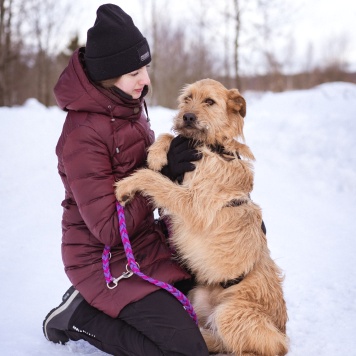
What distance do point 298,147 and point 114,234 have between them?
564cm

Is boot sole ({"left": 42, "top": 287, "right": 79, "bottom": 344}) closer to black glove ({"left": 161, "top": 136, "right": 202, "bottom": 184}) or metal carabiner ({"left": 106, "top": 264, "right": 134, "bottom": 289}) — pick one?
metal carabiner ({"left": 106, "top": 264, "right": 134, "bottom": 289})

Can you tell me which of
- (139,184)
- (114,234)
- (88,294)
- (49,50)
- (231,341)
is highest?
(139,184)

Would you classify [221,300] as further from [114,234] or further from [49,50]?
[49,50]

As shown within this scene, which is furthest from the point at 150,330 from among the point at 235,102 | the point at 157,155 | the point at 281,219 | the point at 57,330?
the point at 281,219

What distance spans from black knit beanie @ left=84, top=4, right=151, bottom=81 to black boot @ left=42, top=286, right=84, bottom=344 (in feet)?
4.45

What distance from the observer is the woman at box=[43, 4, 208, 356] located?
7.04ft

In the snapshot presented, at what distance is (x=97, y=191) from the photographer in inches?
85.6

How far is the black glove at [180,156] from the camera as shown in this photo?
2.49 metres

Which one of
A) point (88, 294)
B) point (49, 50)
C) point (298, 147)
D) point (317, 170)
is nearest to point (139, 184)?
point (88, 294)

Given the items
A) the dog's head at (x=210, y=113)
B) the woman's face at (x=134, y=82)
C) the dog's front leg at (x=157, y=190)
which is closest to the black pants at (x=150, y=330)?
the dog's front leg at (x=157, y=190)

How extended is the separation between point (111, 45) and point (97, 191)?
2.70 feet

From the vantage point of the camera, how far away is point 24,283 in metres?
3.32

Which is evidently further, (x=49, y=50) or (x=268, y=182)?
(x=49, y=50)

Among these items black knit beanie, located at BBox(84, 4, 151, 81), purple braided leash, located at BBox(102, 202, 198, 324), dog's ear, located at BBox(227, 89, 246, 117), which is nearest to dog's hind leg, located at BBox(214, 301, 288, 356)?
purple braided leash, located at BBox(102, 202, 198, 324)
